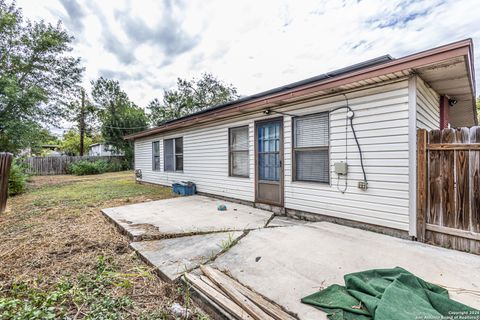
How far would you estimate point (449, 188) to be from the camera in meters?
2.75

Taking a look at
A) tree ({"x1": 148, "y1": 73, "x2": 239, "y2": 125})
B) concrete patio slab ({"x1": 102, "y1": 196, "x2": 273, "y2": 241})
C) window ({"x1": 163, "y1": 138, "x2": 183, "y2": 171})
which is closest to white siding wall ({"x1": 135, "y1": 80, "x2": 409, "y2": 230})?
concrete patio slab ({"x1": 102, "y1": 196, "x2": 273, "y2": 241})

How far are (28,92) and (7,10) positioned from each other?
514cm

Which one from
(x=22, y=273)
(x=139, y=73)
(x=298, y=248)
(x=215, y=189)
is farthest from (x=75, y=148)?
(x=298, y=248)

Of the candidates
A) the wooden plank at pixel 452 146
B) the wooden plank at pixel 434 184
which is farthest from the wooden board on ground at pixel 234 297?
the wooden plank at pixel 452 146

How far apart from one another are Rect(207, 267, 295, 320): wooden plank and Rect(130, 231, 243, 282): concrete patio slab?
582 millimetres

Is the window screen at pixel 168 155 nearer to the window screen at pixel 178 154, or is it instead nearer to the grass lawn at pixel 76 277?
the window screen at pixel 178 154

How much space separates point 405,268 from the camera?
2.20 meters

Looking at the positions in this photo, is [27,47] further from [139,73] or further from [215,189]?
[215,189]

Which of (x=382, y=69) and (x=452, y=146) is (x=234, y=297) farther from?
(x=382, y=69)

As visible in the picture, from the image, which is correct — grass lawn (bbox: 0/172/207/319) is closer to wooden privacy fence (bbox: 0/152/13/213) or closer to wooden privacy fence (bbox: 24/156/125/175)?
wooden privacy fence (bbox: 0/152/13/213)

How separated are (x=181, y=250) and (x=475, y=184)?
363 cm

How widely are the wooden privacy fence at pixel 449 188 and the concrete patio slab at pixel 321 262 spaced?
0.21 m

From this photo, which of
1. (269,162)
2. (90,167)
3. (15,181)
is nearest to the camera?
(269,162)

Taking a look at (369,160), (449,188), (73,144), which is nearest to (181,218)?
(369,160)
